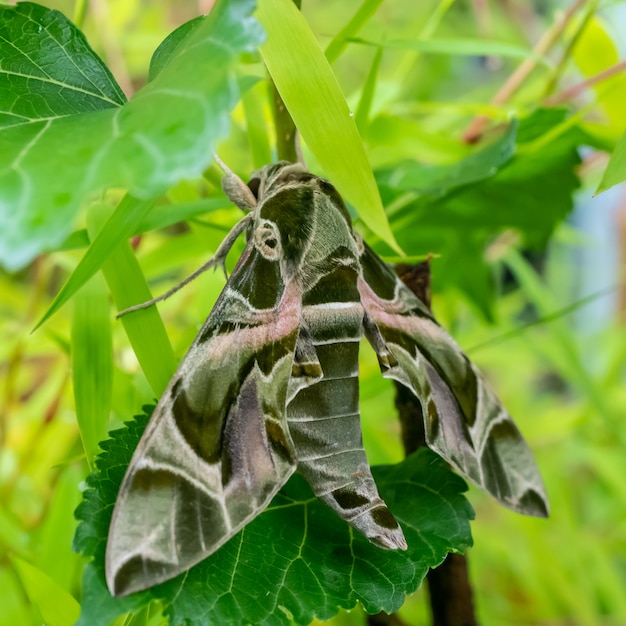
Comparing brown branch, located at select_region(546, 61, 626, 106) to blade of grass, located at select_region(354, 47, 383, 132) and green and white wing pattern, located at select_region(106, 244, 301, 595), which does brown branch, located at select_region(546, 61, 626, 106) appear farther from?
green and white wing pattern, located at select_region(106, 244, 301, 595)

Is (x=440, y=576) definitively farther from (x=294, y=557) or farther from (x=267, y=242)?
(x=267, y=242)

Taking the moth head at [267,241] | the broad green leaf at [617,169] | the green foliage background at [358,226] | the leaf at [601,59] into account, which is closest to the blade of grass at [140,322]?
the green foliage background at [358,226]

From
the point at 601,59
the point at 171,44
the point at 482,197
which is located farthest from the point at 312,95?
the point at 601,59

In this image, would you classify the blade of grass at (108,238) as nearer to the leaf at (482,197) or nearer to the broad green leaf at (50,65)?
the broad green leaf at (50,65)

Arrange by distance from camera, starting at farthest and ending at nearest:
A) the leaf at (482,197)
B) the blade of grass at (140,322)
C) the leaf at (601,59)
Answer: the leaf at (601,59) → the leaf at (482,197) → the blade of grass at (140,322)

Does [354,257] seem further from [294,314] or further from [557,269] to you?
[557,269]

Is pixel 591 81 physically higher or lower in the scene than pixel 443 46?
lower

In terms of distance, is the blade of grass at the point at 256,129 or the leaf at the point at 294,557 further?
the blade of grass at the point at 256,129
